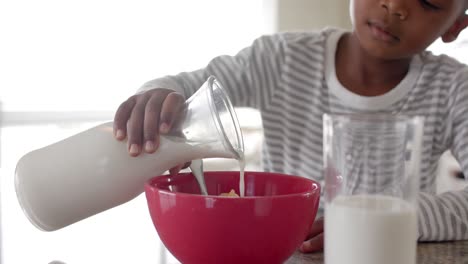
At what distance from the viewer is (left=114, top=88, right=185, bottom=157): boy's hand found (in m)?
0.62

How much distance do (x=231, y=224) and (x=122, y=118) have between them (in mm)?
210

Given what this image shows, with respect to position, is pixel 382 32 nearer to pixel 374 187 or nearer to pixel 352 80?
pixel 352 80

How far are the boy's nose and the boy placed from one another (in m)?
0.01

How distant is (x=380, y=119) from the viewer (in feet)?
1.54

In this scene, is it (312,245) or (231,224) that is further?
(312,245)

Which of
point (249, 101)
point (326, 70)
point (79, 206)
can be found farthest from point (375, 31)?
point (79, 206)

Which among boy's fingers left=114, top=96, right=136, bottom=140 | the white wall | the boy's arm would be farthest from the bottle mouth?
the white wall

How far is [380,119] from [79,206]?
0.34m

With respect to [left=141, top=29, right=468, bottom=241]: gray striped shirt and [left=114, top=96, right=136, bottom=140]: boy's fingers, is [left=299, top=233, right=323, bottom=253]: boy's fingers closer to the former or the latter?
[left=114, top=96, right=136, bottom=140]: boy's fingers

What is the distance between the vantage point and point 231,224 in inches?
Answer: 20.8

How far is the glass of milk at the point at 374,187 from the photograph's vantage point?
465mm

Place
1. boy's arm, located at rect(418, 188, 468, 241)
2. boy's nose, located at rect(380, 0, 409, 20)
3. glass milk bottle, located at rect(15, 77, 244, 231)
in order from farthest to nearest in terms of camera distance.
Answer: boy's nose, located at rect(380, 0, 409, 20)
boy's arm, located at rect(418, 188, 468, 241)
glass milk bottle, located at rect(15, 77, 244, 231)

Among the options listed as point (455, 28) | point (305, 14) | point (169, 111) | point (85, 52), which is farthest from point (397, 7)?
point (305, 14)

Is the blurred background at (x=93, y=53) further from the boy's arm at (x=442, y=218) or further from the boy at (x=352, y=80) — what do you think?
the boy's arm at (x=442, y=218)
